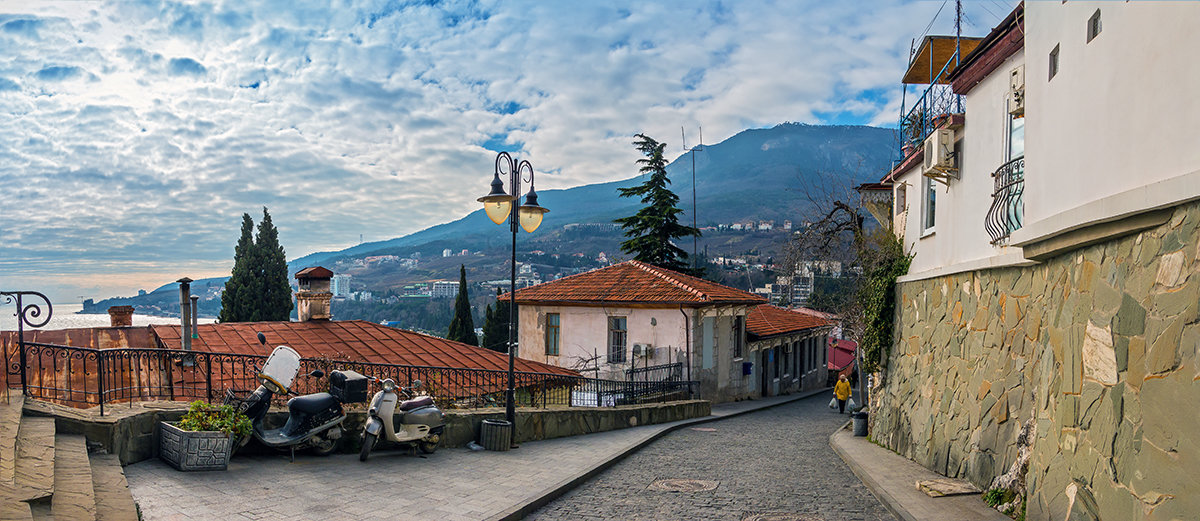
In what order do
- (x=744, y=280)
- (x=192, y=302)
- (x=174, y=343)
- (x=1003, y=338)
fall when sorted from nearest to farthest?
1. (x=1003, y=338)
2. (x=192, y=302)
3. (x=174, y=343)
4. (x=744, y=280)

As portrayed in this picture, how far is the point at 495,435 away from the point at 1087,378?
7.65m

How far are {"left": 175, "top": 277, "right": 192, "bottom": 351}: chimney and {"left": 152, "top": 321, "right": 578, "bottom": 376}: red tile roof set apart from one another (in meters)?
0.91

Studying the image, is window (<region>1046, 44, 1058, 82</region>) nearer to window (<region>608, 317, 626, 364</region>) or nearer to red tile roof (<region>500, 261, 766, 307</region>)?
red tile roof (<region>500, 261, 766, 307</region>)

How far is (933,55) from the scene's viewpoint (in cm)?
1166

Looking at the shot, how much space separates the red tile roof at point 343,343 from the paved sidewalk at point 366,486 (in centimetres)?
511

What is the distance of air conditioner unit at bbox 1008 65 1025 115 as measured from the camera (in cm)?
730

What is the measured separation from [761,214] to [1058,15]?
130076 millimetres

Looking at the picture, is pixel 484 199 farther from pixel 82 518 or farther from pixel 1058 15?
pixel 1058 15

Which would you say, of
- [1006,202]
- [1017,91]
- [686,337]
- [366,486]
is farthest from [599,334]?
[1017,91]

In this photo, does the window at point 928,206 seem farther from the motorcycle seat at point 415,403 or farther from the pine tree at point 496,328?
the pine tree at point 496,328

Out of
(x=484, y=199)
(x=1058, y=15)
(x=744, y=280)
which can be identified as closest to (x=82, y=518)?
(x=484, y=199)

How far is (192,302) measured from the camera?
39.2 feet

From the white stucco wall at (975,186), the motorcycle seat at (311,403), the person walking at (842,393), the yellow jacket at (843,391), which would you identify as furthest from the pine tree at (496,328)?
the white stucco wall at (975,186)

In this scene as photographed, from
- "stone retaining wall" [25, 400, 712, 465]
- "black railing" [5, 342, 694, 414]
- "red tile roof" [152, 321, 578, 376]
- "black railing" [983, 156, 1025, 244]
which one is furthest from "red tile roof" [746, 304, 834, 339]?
"black railing" [983, 156, 1025, 244]
